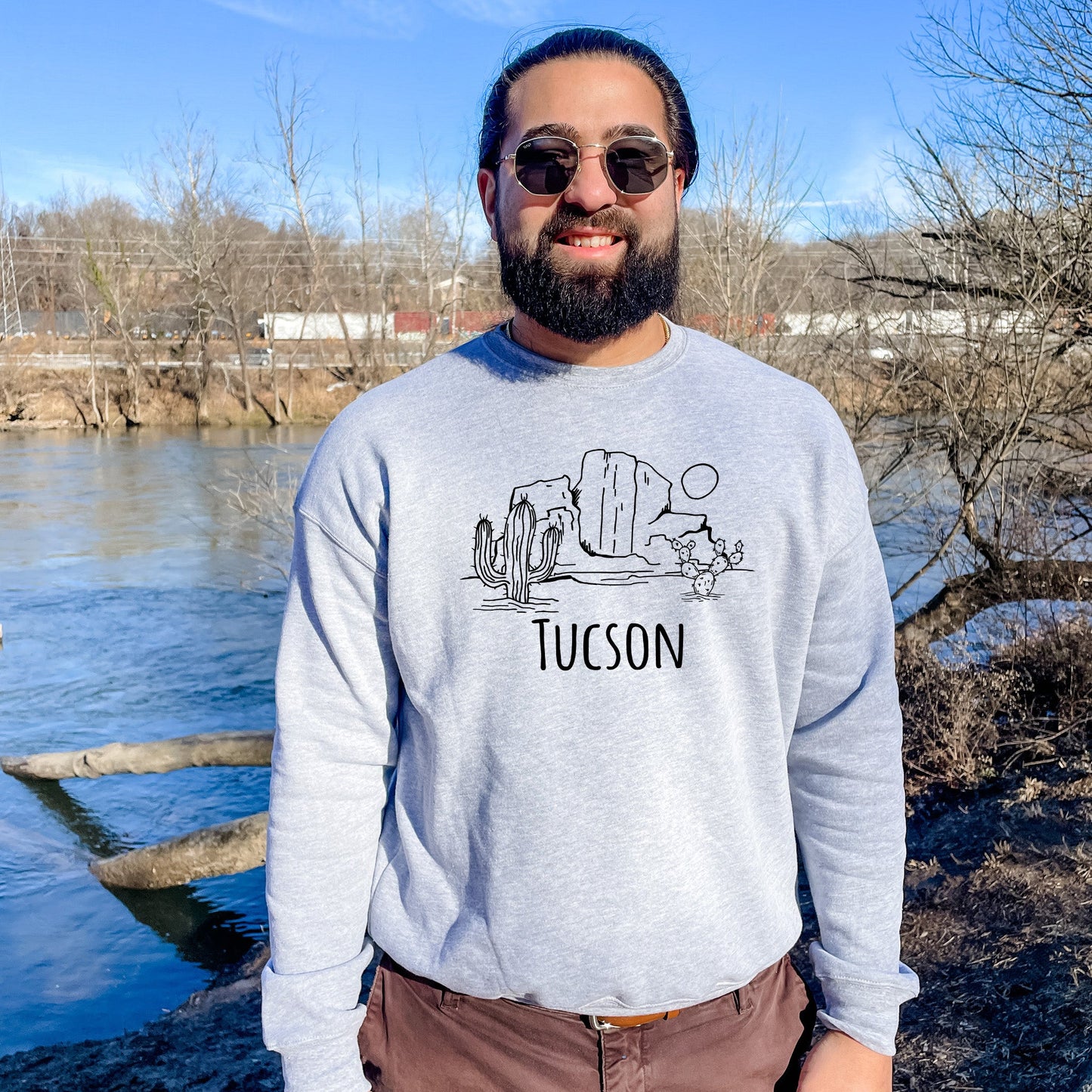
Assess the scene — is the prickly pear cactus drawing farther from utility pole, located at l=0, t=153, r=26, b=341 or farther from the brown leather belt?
utility pole, located at l=0, t=153, r=26, b=341

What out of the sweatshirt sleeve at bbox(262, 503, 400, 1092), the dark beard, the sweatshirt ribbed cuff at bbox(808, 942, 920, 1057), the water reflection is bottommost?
the water reflection

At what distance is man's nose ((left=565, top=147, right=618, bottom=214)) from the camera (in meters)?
1.49

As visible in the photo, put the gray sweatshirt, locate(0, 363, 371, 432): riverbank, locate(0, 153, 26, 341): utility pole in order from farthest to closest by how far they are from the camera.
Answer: locate(0, 153, 26, 341): utility pole
locate(0, 363, 371, 432): riverbank
the gray sweatshirt

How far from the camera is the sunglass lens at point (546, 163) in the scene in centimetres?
152

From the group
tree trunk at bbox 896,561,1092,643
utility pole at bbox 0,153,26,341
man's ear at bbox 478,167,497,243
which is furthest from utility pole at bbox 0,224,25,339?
man's ear at bbox 478,167,497,243

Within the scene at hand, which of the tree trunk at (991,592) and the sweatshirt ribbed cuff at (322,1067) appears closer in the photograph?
the sweatshirt ribbed cuff at (322,1067)

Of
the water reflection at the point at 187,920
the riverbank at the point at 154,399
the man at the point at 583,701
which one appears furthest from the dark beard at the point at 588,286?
the riverbank at the point at 154,399

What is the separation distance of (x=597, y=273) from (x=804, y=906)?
196 inches

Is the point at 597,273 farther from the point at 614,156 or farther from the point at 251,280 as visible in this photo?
the point at 251,280

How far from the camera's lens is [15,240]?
57.9m

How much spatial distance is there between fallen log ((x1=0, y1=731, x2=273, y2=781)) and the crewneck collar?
6.91m

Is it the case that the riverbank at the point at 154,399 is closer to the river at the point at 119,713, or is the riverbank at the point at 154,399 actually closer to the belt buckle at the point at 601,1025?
the river at the point at 119,713

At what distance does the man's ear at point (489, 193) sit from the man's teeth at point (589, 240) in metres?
0.16

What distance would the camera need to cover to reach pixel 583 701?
1394 mm
